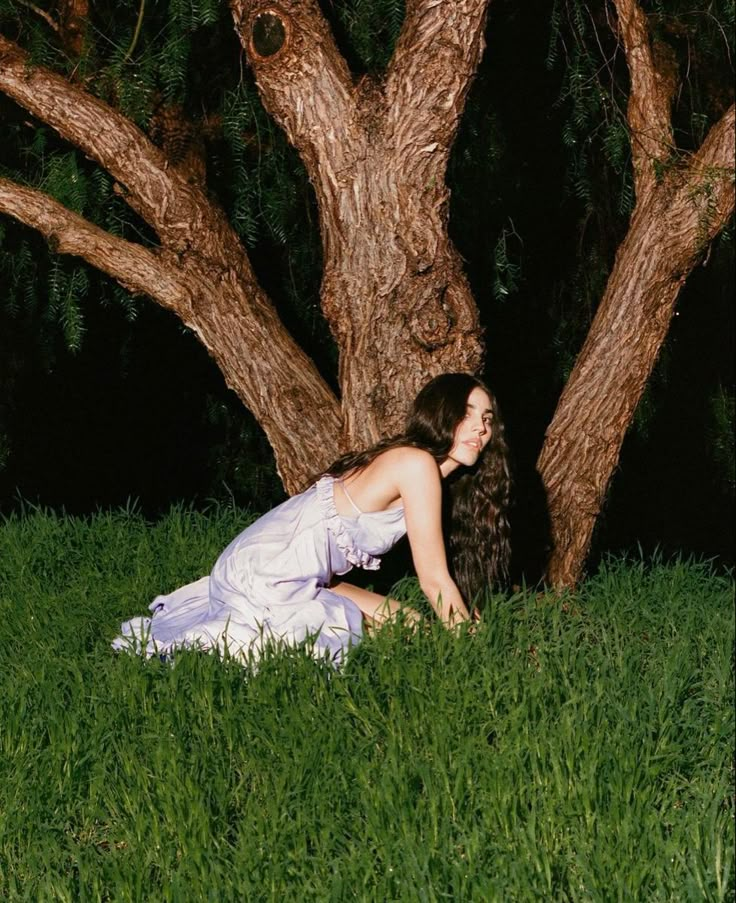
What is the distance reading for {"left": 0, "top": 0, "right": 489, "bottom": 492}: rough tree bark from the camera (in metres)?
5.16

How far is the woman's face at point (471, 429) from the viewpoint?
4.84 metres

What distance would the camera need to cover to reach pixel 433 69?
201 inches

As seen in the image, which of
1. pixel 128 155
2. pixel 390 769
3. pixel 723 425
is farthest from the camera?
pixel 723 425

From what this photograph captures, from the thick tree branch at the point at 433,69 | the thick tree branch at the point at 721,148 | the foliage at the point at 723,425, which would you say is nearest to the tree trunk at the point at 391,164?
the thick tree branch at the point at 433,69

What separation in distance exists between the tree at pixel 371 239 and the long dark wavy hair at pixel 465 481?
0.39 meters

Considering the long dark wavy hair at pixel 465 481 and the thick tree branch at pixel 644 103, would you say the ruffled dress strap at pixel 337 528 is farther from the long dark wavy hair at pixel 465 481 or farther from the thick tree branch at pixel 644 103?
the thick tree branch at pixel 644 103

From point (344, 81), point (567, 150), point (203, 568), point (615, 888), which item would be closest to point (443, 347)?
point (344, 81)

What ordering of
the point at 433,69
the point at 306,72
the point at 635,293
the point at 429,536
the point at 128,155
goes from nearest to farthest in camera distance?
the point at 429,536
the point at 433,69
the point at 306,72
the point at 635,293
the point at 128,155

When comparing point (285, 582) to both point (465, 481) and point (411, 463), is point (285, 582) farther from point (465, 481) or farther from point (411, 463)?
point (465, 481)

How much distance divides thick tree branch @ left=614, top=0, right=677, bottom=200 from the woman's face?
A: 1152mm

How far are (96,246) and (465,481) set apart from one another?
6.09 ft

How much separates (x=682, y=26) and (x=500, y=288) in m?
1.51

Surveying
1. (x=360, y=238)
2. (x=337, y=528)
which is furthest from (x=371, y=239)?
(x=337, y=528)

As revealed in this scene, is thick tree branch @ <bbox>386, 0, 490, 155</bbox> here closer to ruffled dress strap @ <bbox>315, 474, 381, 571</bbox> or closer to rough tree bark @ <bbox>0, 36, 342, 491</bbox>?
rough tree bark @ <bbox>0, 36, 342, 491</bbox>
